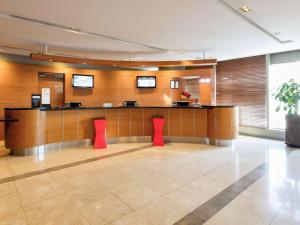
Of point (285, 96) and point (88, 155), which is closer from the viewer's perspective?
point (88, 155)

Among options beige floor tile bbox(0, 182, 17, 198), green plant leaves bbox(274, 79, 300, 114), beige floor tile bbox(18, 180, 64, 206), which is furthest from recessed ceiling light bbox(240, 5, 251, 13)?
beige floor tile bbox(0, 182, 17, 198)

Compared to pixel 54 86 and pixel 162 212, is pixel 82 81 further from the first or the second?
pixel 162 212

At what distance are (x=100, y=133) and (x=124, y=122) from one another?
941 mm

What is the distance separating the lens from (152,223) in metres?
2.48

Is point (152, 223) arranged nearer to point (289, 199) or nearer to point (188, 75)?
point (289, 199)

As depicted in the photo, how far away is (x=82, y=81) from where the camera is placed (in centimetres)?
897

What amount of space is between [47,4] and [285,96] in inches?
280

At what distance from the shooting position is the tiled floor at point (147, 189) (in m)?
2.62

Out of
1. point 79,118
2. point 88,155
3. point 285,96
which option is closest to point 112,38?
point 79,118

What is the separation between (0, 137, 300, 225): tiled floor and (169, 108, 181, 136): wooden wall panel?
Answer: 59.9 inches

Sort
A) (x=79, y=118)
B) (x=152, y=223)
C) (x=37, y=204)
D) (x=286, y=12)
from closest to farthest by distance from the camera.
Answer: (x=152, y=223)
(x=37, y=204)
(x=286, y=12)
(x=79, y=118)

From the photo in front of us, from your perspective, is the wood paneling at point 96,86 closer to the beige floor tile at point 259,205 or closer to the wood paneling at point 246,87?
the wood paneling at point 246,87

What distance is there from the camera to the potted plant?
6.38 meters

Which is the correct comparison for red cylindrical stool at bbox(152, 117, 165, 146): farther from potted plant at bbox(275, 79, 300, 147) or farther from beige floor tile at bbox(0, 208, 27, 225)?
beige floor tile at bbox(0, 208, 27, 225)
